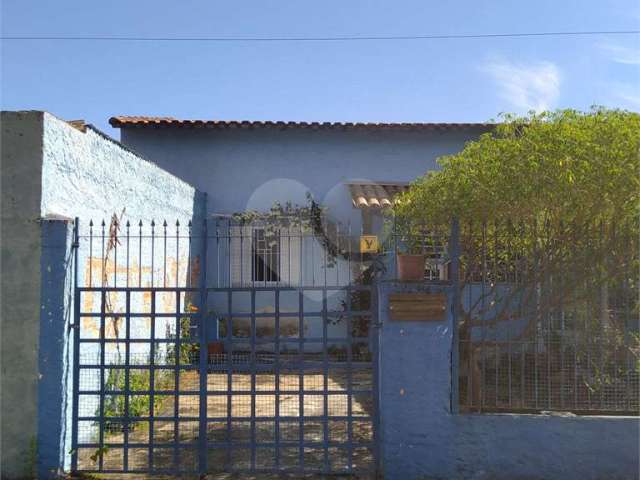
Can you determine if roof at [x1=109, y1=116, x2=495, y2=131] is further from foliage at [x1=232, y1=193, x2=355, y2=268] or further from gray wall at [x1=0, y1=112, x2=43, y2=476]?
gray wall at [x1=0, y1=112, x2=43, y2=476]

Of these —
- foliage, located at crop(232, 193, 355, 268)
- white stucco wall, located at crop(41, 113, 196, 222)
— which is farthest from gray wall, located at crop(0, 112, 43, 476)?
foliage, located at crop(232, 193, 355, 268)

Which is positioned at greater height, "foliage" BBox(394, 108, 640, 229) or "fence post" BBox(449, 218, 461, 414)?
"foliage" BBox(394, 108, 640, 229)

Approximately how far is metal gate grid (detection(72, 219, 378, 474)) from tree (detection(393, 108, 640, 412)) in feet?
4.26

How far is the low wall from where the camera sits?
4.88 meters

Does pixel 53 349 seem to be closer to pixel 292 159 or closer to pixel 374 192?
pixel 374 192

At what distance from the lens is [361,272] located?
11.0 metres

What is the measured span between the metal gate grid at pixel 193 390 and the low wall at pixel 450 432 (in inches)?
7.5

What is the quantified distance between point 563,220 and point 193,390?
414 centimetres

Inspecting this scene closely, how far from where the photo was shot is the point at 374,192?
11938 millimetres

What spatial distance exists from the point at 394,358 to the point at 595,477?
A: 1822 millimetres

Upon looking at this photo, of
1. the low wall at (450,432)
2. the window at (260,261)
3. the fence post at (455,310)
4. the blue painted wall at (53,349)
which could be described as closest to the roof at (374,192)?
the window at (260,261)

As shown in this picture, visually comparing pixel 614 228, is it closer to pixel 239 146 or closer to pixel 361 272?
pixel 361 272

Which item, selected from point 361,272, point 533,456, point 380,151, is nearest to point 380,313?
point 533,456

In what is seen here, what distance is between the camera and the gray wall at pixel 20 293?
16.4 ft
